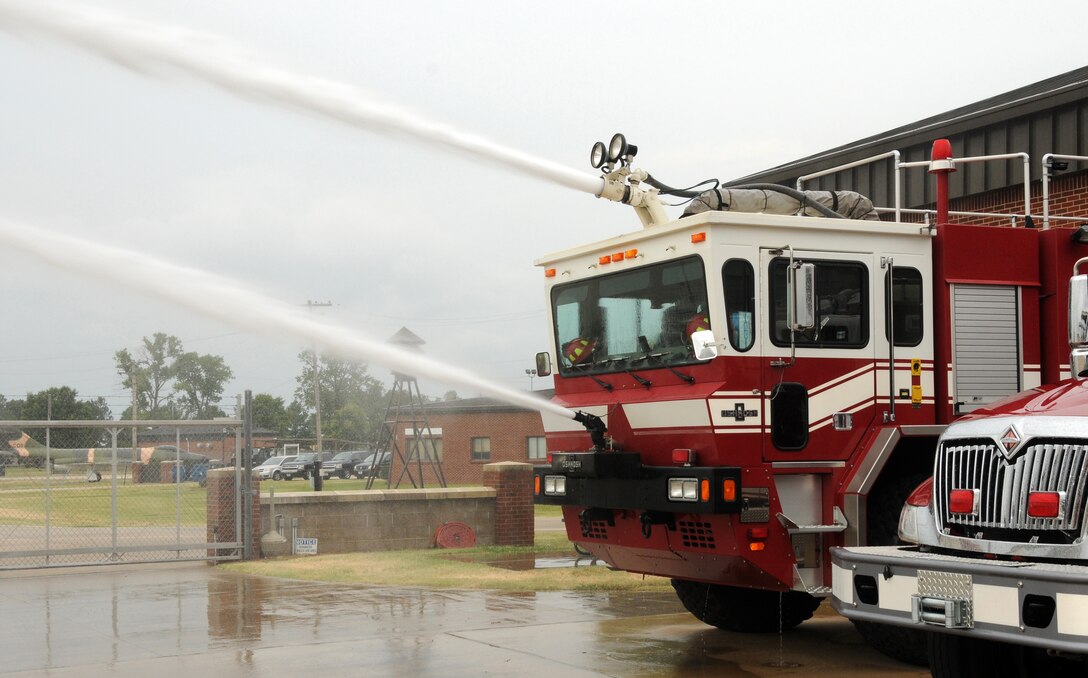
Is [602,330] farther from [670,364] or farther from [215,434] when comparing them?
[215,434]

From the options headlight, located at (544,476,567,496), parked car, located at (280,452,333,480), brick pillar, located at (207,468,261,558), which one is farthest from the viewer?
parked car, located at (280,452,333,480)

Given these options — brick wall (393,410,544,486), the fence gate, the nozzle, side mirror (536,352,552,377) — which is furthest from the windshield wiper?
brick wall (393,410,544,486)

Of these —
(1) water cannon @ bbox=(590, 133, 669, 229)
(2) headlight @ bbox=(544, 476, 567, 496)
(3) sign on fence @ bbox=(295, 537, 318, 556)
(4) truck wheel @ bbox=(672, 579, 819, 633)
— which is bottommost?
(3) sign on fence @ bbox=(295, 537, 318, 556)

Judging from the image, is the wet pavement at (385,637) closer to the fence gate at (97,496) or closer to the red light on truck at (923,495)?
the red light on truck at (923,495)

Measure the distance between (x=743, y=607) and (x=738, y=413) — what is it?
9.03ft

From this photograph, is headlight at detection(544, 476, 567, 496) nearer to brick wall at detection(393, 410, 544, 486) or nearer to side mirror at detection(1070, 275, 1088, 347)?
side mirror at detection(1070, 275, 1088, 347)

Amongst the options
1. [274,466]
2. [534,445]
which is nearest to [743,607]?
[534,445]

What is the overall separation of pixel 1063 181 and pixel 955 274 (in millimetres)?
5415

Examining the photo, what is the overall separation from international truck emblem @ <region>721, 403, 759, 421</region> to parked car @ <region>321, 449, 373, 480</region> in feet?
192

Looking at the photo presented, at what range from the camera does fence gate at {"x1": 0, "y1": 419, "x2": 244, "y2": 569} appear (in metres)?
17.0

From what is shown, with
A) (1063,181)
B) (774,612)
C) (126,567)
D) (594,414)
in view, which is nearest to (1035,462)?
(594,414)

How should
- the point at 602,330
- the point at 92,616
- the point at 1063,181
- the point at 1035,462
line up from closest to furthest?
the point at 1035,462
the point at 602,330
the point at 92,616
the point at 1063,181

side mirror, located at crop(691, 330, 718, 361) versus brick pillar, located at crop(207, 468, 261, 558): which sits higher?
side mirror, located at crop(691, 330, 718, 361)

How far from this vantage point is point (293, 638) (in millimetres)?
10406
